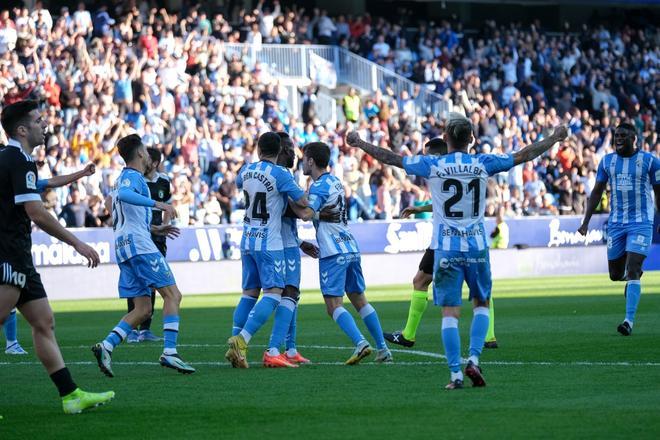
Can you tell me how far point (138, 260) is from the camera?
12094 mm

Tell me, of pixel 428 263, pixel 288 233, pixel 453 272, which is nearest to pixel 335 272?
pixel 288 233

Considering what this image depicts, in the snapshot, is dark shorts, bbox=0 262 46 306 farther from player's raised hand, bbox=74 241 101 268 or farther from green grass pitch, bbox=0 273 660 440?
green grass pitch, bbox=0 273 660 440

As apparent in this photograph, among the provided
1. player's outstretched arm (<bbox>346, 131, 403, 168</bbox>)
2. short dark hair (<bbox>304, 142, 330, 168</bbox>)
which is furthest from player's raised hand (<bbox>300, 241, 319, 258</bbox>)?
player's outstretched arm (<bbox>346, 131, 403, 168</bbox>)

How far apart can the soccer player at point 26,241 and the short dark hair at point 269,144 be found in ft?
10.9

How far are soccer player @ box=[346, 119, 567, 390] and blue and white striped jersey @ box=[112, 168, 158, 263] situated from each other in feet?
9.77

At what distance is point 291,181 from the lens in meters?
12.0

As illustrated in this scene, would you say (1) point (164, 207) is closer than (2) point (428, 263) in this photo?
Yes

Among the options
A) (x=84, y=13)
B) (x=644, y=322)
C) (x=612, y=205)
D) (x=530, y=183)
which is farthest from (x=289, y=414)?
(x=530, y=183)

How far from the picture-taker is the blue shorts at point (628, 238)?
15.1 metres

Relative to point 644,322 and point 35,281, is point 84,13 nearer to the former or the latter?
point 644,322

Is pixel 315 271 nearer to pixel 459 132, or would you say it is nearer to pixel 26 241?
pixel 459 132

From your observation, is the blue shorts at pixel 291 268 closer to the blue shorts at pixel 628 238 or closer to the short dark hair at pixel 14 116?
the short dark hair at pixel 14 116

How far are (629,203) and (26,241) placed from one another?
28.4 feet

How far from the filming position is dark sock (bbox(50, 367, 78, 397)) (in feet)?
29.0
